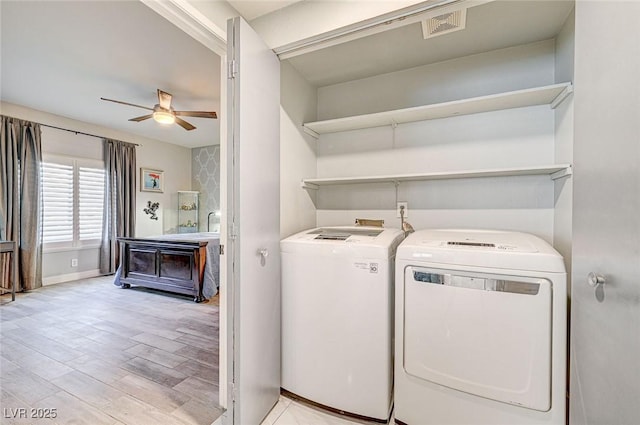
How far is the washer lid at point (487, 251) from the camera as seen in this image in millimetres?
1242

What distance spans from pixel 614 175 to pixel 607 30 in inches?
15.9

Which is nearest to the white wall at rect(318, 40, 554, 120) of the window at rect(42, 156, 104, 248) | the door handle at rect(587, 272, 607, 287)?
the door handle at rect(587, 272, 607, 287)

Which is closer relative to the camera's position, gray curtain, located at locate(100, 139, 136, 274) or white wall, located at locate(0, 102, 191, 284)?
white wall, located at locate(0, 102, 191, 284)

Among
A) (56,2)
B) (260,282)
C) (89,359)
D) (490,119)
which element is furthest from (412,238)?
(56,2)

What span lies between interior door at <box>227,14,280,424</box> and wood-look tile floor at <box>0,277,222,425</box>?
44 cm

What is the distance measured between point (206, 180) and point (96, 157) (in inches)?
82.2

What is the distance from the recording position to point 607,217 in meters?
0.77

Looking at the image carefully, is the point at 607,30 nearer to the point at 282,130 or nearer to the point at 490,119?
the point at 490,119

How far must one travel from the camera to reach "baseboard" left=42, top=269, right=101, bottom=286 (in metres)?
4.36

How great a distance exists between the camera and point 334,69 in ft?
7.27

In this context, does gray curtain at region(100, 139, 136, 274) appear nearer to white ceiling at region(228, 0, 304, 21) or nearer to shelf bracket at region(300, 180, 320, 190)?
shelf bracket at region(300, 180, 320, 190)

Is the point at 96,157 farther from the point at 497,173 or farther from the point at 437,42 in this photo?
the point at 497,173

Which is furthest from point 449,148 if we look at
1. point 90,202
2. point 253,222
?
point 90,202

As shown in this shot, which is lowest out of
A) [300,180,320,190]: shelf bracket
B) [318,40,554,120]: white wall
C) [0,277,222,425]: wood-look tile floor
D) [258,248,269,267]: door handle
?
[0,277,222,425]: wood-look tile floor
